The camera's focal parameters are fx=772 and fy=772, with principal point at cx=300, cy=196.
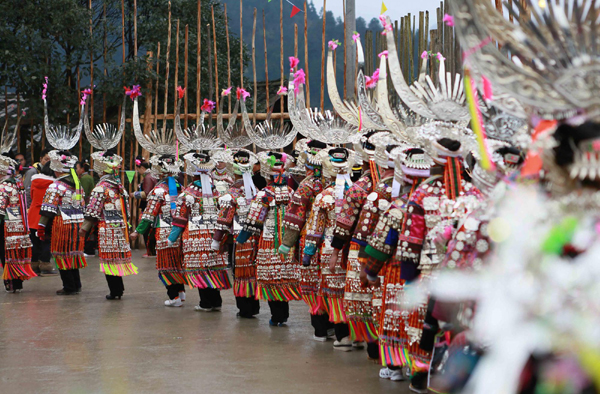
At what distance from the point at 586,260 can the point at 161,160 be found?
7576mm

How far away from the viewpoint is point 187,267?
8.62 metres

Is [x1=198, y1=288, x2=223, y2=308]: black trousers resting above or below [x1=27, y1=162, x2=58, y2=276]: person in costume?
below

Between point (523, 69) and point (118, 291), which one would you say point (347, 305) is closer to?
point (523, 69)

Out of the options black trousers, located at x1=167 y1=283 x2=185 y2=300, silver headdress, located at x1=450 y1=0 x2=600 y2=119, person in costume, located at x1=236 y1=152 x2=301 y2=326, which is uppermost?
silver headdress, located at x1=450 y1=0 x2=600 y2=119

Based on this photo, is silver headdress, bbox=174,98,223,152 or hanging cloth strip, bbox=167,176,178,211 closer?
hanging cloth strip, bbox=167,176,178,211

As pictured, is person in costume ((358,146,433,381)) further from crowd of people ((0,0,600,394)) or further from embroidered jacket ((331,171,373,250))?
embroidered jacket ((331,171,373,250))

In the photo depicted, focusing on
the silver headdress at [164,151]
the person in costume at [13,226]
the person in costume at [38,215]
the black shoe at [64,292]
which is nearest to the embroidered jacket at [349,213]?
the silver headdress at [164,151]

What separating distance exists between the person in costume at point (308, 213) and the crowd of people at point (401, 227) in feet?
0.05

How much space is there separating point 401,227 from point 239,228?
3.58 meters

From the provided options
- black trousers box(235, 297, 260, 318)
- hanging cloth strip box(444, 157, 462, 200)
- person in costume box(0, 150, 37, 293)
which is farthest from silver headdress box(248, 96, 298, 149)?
hanging cloth strip box(444, 157, 462, 200)

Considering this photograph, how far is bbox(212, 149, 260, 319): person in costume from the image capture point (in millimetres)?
8117

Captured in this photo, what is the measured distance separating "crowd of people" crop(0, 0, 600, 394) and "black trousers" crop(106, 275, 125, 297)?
0.05 feet

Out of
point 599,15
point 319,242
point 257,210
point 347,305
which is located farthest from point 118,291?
point 599,15

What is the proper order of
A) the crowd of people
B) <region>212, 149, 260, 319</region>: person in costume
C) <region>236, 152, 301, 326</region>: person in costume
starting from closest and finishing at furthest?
1. the crowd of people
2. <region>236, 152, 301, 326</region>: person in costume
3. <region>212, 149, 260, 319</region>: person in costume
